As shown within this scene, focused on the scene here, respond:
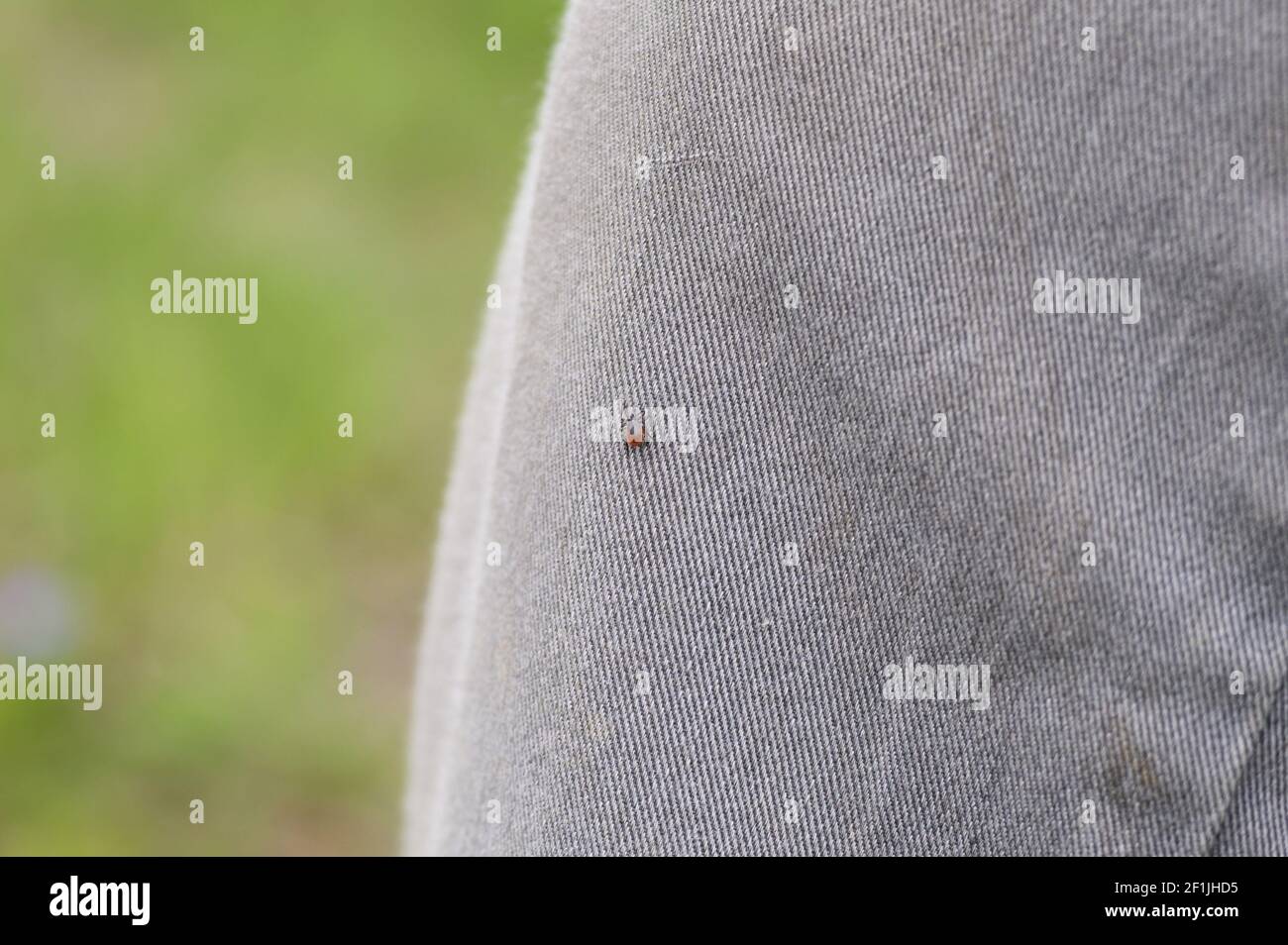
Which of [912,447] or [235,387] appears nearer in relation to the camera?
[912,447]

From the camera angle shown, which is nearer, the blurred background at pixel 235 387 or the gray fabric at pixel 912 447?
the gray fabric at pixel 912 447

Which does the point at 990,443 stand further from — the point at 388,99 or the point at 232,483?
the point at 388,99

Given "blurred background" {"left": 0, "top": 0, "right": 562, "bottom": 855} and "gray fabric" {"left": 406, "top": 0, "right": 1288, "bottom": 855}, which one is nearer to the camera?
"gray fabric" {"left": 406, "top": 0, "right": 1288, "bottom": 855}
